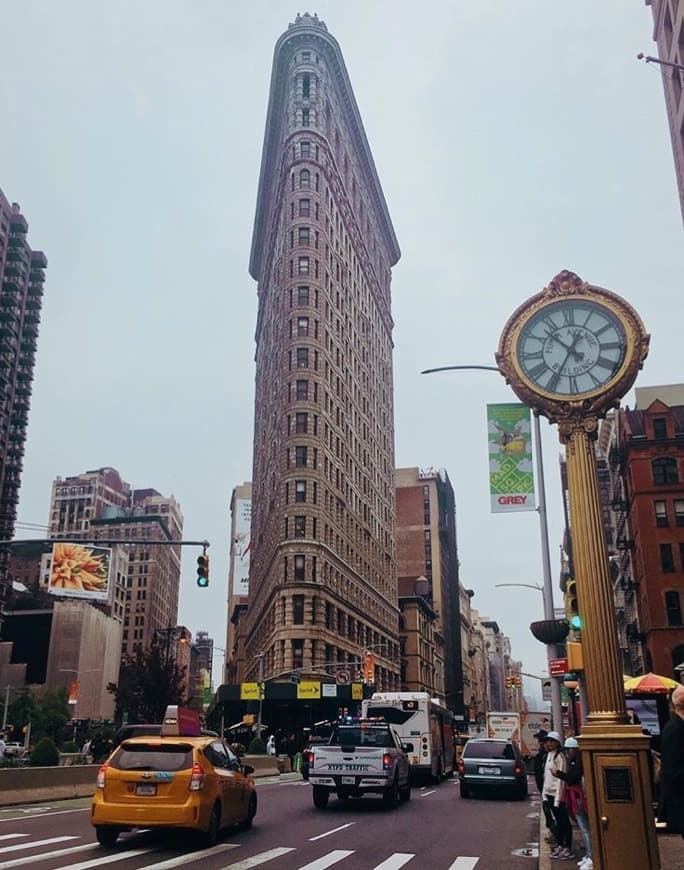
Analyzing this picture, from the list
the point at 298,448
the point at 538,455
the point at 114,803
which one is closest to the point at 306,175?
the point at 298,448

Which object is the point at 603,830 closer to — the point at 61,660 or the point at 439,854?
the point at 439,854

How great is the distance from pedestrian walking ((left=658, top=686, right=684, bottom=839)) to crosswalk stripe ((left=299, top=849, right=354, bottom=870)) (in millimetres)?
7055

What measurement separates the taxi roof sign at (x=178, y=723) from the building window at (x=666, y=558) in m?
48.5

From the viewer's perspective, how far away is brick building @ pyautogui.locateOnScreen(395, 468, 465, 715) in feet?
471

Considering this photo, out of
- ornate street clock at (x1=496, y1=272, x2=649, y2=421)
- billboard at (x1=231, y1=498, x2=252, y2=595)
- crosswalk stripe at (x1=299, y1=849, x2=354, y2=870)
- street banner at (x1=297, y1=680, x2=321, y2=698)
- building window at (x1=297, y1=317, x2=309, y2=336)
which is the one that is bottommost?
crosswalk stripe at (x1=299, y1=849, x2=354, y2=870)

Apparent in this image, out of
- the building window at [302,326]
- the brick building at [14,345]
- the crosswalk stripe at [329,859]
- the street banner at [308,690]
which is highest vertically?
the brick building at [14,345]

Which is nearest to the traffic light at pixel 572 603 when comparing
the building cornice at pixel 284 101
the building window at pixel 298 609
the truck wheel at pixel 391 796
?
the truck wheel at pixel 391 796

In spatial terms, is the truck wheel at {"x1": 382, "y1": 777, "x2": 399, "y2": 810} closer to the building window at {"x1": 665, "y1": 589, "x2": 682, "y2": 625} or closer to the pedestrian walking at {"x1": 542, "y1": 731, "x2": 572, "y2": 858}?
the pedestrian walking at {"x1": 542, "y1": 731, "x2": 572, "y2": 858}

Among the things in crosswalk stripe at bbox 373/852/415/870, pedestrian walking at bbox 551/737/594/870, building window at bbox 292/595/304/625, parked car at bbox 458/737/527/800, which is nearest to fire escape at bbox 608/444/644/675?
building window at bbox 292/595/304/625

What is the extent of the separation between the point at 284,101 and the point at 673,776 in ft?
322

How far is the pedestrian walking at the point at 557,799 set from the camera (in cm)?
1317

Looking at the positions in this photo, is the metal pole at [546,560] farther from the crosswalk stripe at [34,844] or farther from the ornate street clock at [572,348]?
the crosswalk stripe at [34,844]

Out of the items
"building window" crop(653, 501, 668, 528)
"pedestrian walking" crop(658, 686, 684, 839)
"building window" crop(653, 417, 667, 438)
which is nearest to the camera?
"pedestrian walking" crop(658, 686, 684, 839)

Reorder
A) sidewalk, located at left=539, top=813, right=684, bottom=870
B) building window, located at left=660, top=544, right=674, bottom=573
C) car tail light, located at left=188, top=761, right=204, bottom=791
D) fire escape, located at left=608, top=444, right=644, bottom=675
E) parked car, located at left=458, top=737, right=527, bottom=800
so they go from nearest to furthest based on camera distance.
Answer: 1. sidewalk, located at left=539, top=813, right=684, bottom=870
2. car tail light, located at left=188, top=761, right=204, bottom=791
3. parked car, located at left=458, top=737, right=527, bottom=800
4. building window, located at left=660, top=544, right=674, bottom=573
5. fire escape, located at left=608, top=444, right=644, bottom=675
